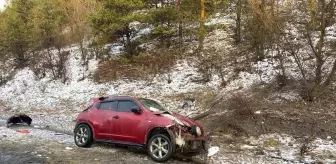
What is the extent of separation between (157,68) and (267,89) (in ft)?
30.3

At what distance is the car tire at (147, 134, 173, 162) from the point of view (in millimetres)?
9672

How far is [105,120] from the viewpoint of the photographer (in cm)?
1131

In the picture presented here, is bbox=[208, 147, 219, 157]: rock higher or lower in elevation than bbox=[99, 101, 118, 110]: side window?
lower

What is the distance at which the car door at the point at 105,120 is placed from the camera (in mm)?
11148

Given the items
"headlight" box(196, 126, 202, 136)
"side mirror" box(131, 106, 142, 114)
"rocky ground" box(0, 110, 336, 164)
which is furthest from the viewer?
"side mirror" box(131, 106, 142, 114)

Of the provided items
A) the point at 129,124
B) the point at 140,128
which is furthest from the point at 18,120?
the point at 140,128

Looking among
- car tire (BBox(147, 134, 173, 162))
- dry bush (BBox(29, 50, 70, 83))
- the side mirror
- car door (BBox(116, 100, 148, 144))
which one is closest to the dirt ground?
car tire (BBox(147, 134, 173, 162))

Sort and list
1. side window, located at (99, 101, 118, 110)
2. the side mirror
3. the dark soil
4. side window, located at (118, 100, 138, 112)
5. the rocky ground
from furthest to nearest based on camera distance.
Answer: the dark soil → side window, located at (99, 101, 118, 110) → side window, located at (118, 100, 138, 112) → the side mirror → the rocky ground

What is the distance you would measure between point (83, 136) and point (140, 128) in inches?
101

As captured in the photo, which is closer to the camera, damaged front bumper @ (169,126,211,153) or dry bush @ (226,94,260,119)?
damaged front bumper @ (169,126,211,153)

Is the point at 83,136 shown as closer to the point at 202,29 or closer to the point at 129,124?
the point at 129,124

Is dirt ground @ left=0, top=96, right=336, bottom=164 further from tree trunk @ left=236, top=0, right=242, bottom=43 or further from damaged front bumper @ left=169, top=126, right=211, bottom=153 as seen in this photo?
tree trunk @ left=236, top=0, right=242, bottom=43

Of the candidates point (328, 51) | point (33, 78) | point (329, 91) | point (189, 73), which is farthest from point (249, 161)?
point (33, 78)

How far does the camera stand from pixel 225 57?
77.8ft
